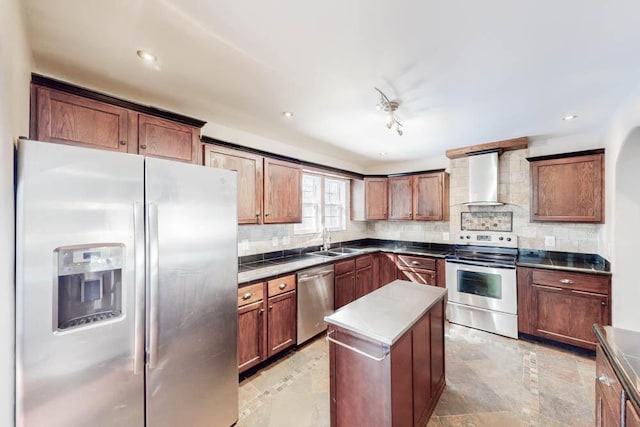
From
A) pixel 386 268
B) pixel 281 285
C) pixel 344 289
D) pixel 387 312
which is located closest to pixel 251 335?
pixel 281 285

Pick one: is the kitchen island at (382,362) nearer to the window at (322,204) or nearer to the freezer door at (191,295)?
the freezer door at (191,295)

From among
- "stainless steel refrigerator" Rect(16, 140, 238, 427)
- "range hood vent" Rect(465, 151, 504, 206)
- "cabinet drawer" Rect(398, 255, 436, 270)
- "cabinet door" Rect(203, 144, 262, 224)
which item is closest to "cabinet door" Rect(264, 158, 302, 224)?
"cabinet door" Rect(203, 144, 262, 224)

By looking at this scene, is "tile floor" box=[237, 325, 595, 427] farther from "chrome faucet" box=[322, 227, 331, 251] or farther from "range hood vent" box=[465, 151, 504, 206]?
"range hood vent" box=[465, 151, 504, 206]

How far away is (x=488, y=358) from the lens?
8.71 feet

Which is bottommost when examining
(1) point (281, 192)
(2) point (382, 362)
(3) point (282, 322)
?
(3) point (282, 322)

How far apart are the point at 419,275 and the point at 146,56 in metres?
3.96

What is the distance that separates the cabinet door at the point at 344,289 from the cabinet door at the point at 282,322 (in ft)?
2.48

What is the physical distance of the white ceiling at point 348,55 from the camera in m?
1.24

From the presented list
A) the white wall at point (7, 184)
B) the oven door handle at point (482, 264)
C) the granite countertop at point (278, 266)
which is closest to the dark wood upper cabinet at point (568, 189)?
the oven door handle at point (482, 264)

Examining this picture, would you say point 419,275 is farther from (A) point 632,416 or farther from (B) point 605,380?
(A) point 632,416

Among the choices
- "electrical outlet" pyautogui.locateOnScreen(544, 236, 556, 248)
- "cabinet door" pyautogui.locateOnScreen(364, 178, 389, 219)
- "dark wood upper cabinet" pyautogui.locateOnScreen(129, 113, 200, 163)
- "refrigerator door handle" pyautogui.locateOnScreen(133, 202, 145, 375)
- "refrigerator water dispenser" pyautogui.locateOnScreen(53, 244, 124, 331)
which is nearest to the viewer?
"refrigerator water dispenser" pyautogui.locateOnScreen(53, 244, 124, 331)

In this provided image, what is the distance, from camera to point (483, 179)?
3.62 m

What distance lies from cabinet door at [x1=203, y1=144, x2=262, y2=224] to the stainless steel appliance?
2758mm

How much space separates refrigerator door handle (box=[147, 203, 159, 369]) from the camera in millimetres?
1381
